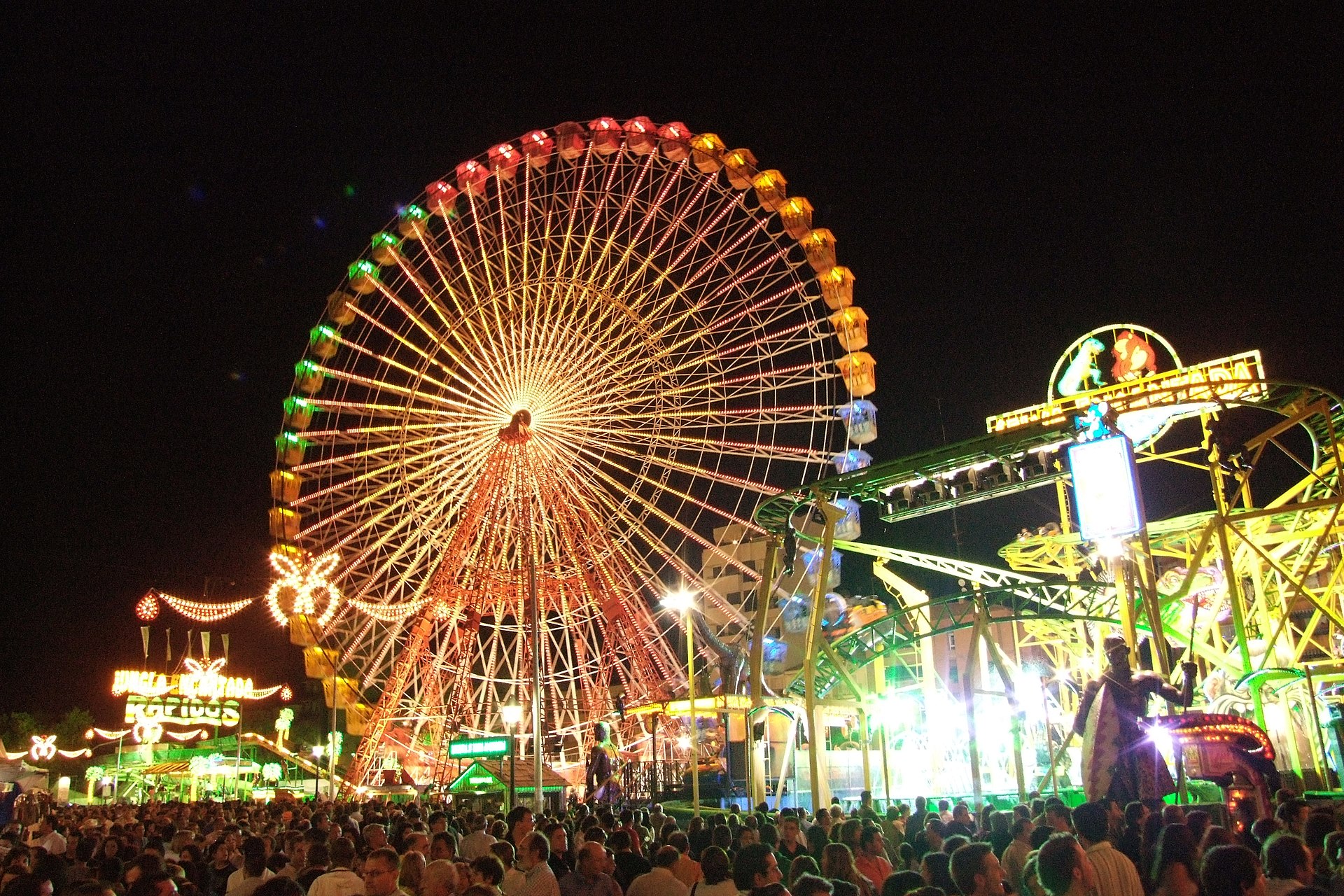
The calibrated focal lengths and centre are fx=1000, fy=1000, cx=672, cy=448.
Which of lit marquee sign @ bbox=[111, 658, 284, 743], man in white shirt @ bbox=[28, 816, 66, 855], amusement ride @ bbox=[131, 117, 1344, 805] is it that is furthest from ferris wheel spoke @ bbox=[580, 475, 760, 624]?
lit marquee sign @ bbox=[111, 658, 284, 743]

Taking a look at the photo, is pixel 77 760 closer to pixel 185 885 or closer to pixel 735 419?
pixel 735 419

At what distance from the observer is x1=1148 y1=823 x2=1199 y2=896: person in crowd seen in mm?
4516

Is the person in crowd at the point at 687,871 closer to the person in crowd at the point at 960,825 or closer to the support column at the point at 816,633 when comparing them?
the person in crowd at the point at 960,825

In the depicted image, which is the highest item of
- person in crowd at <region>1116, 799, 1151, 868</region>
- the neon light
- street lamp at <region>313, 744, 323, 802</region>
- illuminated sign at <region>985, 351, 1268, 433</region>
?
illuminated sign at <region>985, 351, 1268, 433</region>

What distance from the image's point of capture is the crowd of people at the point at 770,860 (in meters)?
4.62

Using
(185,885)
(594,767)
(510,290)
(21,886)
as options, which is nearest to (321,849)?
(185,885)

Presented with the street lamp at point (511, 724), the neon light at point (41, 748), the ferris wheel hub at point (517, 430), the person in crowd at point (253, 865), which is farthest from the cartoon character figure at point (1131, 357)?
the neon light at point (41, 748)

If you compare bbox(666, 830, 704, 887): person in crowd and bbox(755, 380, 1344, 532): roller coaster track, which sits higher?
bbox(755, 380, 1344, 532): roller coaster track

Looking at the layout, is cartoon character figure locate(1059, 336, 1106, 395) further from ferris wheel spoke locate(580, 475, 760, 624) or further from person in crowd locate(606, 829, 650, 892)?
person in crowd locate(606, 829, 650, 892)

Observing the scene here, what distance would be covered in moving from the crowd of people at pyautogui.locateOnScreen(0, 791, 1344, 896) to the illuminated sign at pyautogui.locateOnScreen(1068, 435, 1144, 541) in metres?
5.84

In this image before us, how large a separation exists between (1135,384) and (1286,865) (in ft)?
69.3

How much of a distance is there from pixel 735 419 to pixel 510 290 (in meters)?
7.17

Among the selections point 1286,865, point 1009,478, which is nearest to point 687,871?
point 1286,865

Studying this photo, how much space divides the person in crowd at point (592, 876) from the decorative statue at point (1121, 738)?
15.9 ft
